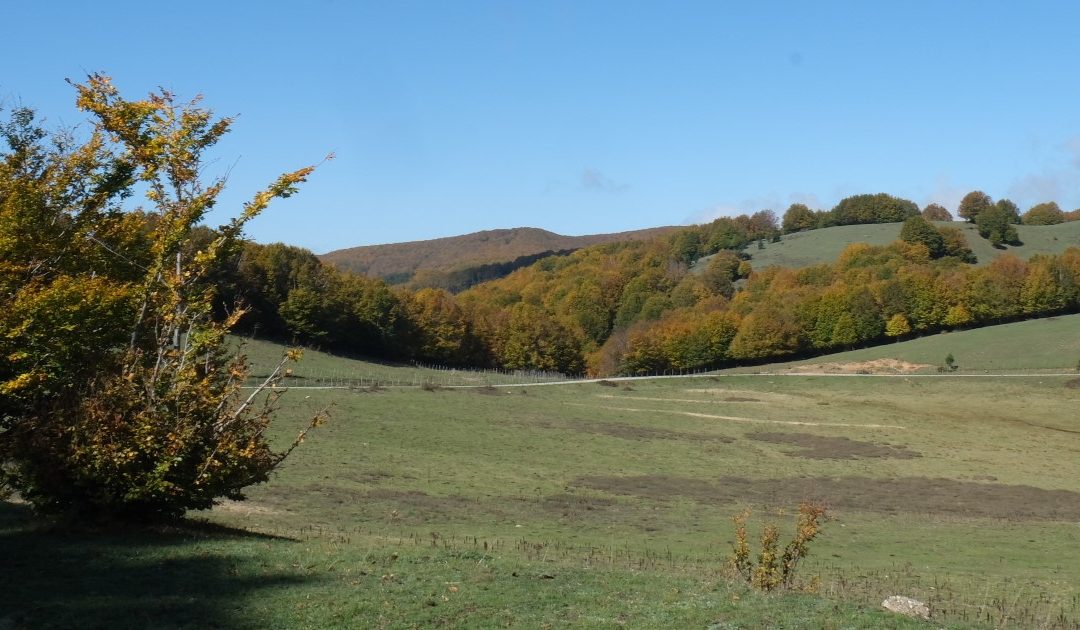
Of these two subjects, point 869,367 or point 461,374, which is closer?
point 461,374

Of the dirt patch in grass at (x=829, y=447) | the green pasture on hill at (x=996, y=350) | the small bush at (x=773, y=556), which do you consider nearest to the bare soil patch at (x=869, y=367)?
→ the green pasture on hill at (x=996, y=350)

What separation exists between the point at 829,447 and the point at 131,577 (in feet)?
147

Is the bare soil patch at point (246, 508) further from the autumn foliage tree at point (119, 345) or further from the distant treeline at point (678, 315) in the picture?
the distant treeline at point (678, 315)

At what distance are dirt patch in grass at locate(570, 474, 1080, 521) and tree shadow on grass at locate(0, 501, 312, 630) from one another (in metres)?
22.0

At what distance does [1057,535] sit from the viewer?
3017 cm

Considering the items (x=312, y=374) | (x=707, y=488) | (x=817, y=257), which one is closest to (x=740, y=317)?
(x=817, y=257)

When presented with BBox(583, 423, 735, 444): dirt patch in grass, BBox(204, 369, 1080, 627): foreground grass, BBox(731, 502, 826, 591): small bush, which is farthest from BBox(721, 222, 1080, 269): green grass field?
BBox(731, 502, 826, 591): small bush

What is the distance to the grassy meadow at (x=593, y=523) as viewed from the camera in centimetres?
1218

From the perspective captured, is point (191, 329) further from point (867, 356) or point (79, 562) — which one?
point (867, 356)

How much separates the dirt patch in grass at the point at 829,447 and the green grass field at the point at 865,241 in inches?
4556

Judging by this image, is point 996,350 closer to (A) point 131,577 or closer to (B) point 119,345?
(B) point 119,345

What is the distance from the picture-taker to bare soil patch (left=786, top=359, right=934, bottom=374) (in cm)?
9756

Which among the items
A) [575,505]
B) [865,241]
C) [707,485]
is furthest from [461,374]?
[865,241]

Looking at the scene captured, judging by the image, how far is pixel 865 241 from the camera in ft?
569
